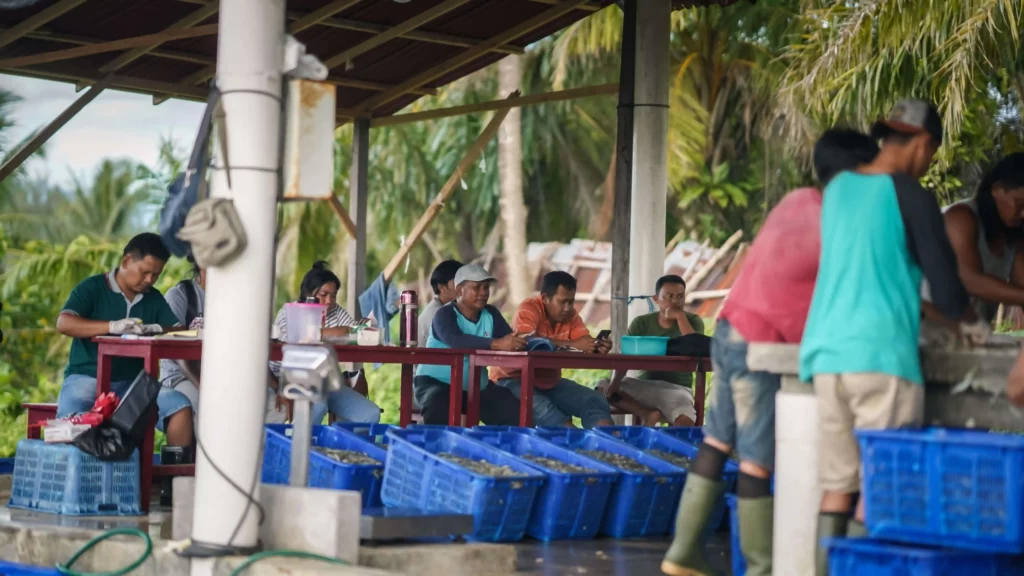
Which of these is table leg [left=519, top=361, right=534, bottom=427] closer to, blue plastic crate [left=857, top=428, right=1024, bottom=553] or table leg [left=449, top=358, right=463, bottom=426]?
table leg [left=449, top=358, right=463, bottom=426]

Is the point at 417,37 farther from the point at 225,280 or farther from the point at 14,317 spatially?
the point at 14,317

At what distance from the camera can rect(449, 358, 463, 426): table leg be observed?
8891mm

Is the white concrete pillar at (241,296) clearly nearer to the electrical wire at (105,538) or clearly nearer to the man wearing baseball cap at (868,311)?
the electrical wire at (105,538)

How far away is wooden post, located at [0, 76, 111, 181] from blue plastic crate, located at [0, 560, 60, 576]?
4943mm

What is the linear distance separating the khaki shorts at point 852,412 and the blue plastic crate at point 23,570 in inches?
134

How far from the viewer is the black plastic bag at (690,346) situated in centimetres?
926

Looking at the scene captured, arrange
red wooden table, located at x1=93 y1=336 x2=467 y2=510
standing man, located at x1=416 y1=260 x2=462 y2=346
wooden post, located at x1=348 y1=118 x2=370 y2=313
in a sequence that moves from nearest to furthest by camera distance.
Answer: red wooden table, located at x1=93 y1=336 x2=467 y2=510, standing man, located at x1=416 y1=260 x2=462 y2=346, wooden post, located at x1=348 y1=118 x2=370 y2=313

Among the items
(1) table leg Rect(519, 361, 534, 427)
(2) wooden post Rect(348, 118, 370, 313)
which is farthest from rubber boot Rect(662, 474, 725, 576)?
(2) wooden post Rect(348, 118, 370, 313)

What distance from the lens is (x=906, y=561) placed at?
14.6 ft

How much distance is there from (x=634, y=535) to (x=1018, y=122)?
11033mm

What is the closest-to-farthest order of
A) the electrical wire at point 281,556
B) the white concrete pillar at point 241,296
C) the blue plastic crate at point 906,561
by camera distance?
the blue plastic crate at point 906,561 < the electrical wire at point 281,556 < the white concrete pillar at point 241,296

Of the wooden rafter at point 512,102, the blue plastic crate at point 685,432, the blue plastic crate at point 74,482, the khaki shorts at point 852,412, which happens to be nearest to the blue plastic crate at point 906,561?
the khaki shorts at point 852,412

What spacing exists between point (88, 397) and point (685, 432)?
3442mm

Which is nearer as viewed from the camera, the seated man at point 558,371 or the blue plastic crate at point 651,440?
the blue plastic crate at point 651,440
